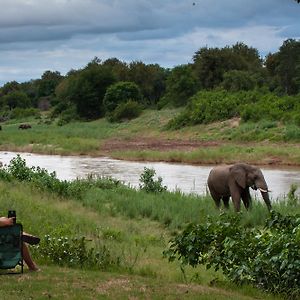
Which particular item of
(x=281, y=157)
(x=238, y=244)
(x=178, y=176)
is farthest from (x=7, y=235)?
(x=281, y=157)

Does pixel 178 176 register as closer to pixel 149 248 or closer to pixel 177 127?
pixel 149 248

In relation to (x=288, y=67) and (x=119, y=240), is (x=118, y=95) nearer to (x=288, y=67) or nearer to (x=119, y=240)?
(x=288, y=67)

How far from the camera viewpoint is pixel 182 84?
66.6m

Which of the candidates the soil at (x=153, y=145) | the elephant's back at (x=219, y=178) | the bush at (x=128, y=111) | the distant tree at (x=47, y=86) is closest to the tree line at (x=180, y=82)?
the bush at (x=128, y=111)

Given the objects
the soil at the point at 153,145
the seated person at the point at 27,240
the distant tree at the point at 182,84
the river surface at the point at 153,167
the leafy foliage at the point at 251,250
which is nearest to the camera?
the leafy foliage at the point at 251,250

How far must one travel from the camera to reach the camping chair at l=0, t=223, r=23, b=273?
848cm

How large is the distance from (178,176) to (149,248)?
18.5 metres

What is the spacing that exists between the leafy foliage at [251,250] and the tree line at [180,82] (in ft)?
132

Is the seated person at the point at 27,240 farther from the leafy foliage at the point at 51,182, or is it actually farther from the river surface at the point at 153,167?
the river surface at the point at 153,167

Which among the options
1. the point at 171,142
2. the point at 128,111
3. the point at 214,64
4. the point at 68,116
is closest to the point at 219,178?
the point at 171,142

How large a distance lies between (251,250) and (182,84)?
58846mm

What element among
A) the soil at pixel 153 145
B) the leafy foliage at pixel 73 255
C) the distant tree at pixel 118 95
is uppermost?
the distant tree at pixel 118 95

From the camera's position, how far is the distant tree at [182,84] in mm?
66250

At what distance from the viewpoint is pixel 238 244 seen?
8305 mm
